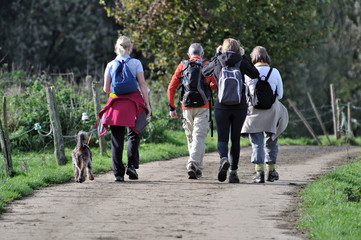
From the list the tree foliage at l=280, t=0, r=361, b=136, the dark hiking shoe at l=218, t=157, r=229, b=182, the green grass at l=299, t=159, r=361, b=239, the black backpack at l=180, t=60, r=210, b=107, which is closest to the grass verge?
the black backpack at l=180, t=60, r=210, b=107

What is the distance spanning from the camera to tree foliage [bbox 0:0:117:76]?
34.8 metres

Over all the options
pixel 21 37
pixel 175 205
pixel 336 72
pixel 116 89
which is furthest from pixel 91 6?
pixel 175 205

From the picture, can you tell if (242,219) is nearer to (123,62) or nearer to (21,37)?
(123,62)

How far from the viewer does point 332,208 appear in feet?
26.0

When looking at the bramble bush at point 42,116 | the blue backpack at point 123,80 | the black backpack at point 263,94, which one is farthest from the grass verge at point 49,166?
the black backpack at point 263,94

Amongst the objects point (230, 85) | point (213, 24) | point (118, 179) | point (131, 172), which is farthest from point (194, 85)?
point (213, 24)

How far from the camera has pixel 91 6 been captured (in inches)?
1404

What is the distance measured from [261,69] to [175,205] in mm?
2866

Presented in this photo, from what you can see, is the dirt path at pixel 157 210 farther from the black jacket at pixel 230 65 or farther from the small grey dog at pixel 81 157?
the black jacket at pixel 230 65

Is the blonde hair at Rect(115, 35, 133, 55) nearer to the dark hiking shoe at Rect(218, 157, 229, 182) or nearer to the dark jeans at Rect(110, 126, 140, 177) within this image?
the dark jeans at Rect(110, 126, 140, 177)

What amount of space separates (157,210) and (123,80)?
2.70 m

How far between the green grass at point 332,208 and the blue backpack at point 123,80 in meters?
2.72

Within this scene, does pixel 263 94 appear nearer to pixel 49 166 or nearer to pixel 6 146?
pixel 6 146

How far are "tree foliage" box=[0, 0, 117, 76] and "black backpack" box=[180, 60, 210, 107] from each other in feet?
81.4
